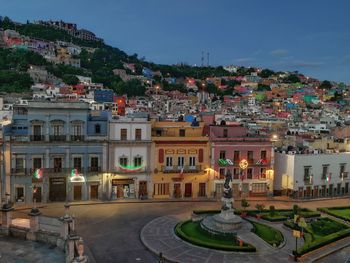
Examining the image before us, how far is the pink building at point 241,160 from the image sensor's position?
56.4 meters

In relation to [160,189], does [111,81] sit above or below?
above

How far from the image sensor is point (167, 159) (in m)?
55.6

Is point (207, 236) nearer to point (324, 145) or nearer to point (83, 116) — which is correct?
point (83, 116)

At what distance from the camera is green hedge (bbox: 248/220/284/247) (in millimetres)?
37100

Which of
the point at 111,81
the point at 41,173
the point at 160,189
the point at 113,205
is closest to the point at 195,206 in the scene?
the point at 160,189

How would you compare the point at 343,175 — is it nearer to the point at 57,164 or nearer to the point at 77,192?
the point at 77,192

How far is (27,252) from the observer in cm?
2525

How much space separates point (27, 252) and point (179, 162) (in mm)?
32452

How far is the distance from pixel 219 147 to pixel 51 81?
130660 millimetres

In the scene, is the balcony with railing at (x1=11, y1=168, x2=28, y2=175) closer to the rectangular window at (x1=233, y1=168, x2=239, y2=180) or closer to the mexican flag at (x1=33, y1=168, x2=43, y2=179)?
the mexican flag at (x1=33, y1=168, x2=43, y2=179)

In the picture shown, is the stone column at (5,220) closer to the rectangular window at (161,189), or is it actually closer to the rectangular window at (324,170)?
the rectangular window at (161,189)

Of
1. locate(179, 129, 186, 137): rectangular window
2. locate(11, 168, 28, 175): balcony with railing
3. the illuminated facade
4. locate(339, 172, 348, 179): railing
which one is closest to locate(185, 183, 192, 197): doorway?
locate(179, 129, 186, 137): rectangular window

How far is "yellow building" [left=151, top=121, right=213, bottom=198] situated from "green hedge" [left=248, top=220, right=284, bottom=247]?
14.7 meters

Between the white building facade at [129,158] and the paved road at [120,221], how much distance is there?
327 centimetres
